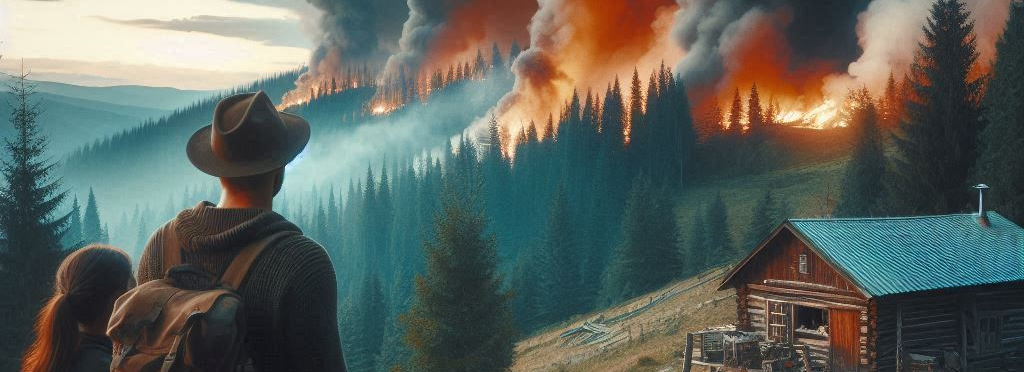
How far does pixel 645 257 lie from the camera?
69.9m

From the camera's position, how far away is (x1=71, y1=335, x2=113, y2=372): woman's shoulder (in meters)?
4.66

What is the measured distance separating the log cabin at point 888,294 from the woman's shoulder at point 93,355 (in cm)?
2428

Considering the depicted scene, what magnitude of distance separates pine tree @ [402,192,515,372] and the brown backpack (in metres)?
28.8

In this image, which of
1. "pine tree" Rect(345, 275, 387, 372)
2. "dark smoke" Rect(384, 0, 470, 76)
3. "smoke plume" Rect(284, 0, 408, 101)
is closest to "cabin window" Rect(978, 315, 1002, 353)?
"pine tree" Rect(345, 275, 387, 372)

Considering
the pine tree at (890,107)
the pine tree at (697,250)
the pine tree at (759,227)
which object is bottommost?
the pine tree at (697,250)

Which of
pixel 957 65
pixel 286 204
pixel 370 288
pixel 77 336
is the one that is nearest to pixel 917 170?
pixel 957 65

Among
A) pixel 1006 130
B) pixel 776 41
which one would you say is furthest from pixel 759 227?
pixel 776 41

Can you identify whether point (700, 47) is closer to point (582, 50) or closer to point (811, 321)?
point (582, 50)

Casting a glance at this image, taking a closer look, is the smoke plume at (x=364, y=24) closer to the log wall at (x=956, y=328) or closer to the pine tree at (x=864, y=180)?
the pine tree at (x=864, y=180)

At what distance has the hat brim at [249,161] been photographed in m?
3.53

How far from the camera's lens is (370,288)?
69125 millimetres

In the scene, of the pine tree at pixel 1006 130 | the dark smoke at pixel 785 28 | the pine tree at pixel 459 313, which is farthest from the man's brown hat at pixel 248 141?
the dark smoke at pixel 785 28

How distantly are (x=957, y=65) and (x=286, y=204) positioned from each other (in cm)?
13720

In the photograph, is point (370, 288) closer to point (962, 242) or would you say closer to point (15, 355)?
point (15, 355)
